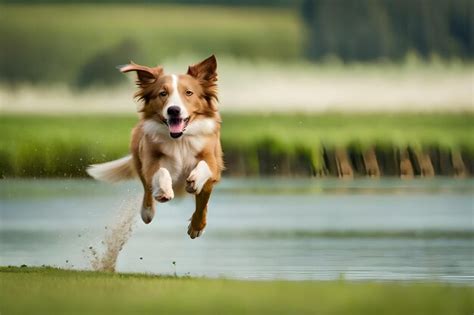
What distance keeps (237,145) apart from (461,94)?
1647 cm

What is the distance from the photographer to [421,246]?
79.9 ft

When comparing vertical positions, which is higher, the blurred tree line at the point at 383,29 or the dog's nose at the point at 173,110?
the dog's nose at the point at 173,110

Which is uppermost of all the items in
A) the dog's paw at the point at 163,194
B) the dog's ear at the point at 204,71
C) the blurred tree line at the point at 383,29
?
the dog's ear at the point at 204,71

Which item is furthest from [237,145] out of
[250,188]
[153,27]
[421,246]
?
[421,246]

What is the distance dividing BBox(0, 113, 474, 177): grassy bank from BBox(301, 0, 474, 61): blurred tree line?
8.83 ft

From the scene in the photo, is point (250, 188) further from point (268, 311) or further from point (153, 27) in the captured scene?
point (268, 311)

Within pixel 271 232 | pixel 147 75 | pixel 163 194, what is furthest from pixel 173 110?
pixel 271 232

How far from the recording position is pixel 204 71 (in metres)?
13.5

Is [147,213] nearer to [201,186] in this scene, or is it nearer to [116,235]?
[201,186]

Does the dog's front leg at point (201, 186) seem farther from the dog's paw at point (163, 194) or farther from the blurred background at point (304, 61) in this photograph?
the blurred background at point (304, 61)

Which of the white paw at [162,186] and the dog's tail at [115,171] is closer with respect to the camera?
the white paw at [162,186]

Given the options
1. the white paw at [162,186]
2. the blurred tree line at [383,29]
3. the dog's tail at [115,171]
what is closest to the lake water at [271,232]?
the dog's tail at [115,171]

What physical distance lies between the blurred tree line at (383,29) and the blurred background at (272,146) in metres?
0.13

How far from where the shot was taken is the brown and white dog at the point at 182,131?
13.3 metres
